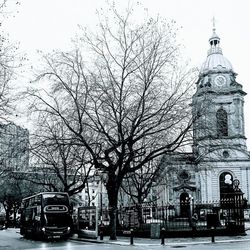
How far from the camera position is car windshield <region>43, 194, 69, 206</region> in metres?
30.7

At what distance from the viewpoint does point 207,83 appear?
72750 mm

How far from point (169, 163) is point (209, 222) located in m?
9.14

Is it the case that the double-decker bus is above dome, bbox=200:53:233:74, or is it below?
below

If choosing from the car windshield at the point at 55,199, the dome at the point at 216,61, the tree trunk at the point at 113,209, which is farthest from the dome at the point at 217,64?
the tree trunk at the point at 113,209

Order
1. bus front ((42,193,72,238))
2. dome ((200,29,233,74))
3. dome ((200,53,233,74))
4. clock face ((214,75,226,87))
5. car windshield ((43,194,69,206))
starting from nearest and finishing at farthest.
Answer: bus front ((42,193,72,238)), car windshield ((43,194,69,206)), clock face ((214,75,226,87)), dome ((200,53,233,74)), dome ((200,29,233,74))

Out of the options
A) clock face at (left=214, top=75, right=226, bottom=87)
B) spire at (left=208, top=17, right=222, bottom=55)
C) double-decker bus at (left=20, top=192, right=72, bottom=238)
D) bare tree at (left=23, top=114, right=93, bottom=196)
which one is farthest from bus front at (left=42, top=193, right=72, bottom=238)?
spire at (left=208, top=17, right=222, bottom=55)

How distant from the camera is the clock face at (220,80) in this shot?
74.9m

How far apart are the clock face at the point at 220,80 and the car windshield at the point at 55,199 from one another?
49.0 m

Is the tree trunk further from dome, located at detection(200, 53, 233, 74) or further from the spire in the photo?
the spire

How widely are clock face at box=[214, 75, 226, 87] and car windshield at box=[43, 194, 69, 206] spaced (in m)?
49.0

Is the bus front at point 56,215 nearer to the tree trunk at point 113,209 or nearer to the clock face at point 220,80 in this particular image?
the tree trunk at point 113,209

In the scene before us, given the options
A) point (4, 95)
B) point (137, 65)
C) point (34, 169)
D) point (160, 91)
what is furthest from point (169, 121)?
point (34, 169)

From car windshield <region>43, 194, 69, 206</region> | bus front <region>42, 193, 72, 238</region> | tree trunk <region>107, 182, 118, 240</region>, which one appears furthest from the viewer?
car windshield <region>43, 194, 69, 206</region>

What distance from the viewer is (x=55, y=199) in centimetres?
3097
